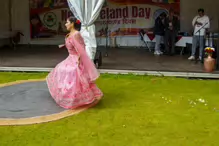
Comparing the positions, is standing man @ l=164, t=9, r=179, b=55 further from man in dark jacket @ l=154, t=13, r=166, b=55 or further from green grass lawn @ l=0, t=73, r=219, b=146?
green grass lawn @ l=0, t=73, r=219, b=146

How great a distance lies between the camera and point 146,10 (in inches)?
575

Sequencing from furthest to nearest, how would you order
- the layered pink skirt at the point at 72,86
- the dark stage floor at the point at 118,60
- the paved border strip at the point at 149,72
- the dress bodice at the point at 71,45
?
the dark stage floor at the point at 118,60, the paved border strip at the point at 149,72, the dress bodice at the point at 71,45, the layered pink skirt at the point at 72,86

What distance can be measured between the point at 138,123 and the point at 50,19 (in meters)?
10.3

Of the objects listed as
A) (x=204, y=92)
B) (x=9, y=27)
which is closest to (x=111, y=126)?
(x=204, y=92)

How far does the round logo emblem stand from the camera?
50.9 ft

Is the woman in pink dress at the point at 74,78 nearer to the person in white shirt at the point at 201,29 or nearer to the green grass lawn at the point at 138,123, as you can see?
the green grass lawn at the point at 138,123

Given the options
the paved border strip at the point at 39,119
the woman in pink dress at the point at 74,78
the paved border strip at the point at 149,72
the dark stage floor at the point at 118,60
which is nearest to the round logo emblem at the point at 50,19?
the dark stage floor at the point at 118,60

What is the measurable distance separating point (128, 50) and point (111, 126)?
8266mm

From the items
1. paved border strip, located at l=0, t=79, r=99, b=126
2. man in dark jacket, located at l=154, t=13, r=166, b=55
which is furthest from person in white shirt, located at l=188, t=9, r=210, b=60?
paved border strip, located at l=0, t=79, r=99, b=126

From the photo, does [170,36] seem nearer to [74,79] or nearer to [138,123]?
[74,79]

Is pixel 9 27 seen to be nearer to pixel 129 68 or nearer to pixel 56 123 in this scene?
pixel 129 68

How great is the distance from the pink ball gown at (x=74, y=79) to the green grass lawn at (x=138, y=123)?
315 mm

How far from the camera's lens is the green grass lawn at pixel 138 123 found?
5305mm

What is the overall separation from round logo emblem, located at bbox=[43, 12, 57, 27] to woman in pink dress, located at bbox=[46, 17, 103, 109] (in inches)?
347
